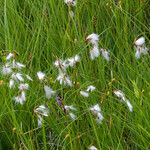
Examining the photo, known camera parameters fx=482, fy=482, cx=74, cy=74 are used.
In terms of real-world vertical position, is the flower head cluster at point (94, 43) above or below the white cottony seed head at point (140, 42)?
above

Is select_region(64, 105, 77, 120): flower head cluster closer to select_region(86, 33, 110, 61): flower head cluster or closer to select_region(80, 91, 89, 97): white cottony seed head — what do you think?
select_region(80, 91, 89, 97): white cottony seed head

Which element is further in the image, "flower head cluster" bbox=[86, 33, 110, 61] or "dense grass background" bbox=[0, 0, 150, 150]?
"dense grass background" bbox=[0, 0, 150, 150]

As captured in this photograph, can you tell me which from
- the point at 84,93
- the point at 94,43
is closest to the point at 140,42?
the point at 94,43

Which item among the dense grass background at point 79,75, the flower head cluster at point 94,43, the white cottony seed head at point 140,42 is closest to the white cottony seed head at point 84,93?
the dense grass background at point 79,75

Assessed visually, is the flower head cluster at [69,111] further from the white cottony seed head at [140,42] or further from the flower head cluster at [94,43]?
the white cottony seed head at [140,42]

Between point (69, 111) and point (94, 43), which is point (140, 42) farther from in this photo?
point (69, 111)

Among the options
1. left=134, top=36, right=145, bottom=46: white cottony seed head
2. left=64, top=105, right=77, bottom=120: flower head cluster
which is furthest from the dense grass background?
left=134, top=36, right=145, bottom=46: white cottony seed head

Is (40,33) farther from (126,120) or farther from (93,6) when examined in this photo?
(126,120)

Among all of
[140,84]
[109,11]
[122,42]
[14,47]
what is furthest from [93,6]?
[140,84]
